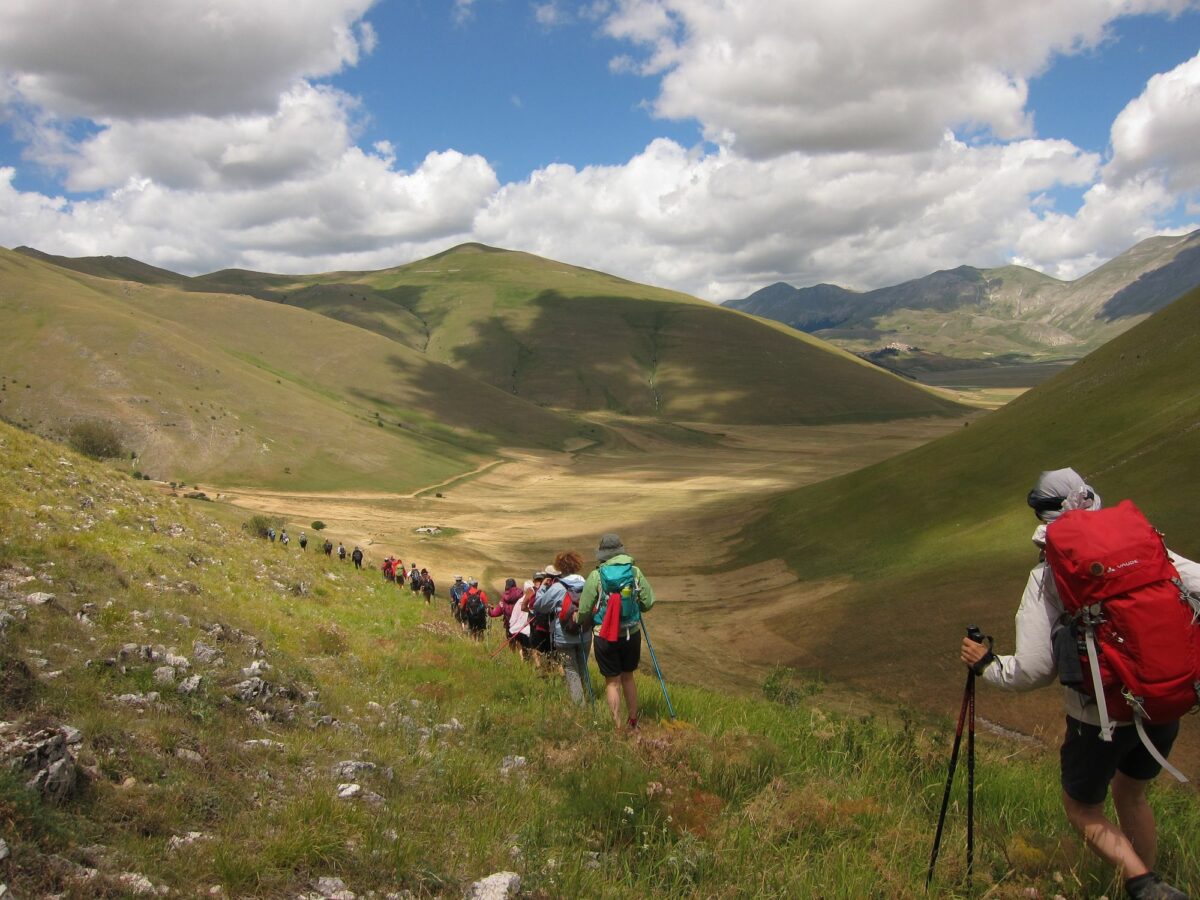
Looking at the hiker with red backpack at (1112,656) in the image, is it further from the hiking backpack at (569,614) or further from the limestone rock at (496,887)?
the hiking backpack at (569,614)

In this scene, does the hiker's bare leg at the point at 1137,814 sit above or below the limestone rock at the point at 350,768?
above

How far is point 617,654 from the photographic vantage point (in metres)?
8.72

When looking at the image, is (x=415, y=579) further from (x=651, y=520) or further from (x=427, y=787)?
(x=651, y=520)

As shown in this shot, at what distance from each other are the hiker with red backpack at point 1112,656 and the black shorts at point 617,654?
4.26 meters

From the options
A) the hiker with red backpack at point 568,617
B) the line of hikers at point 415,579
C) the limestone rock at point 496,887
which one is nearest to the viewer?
the limestone rock at point 496,887

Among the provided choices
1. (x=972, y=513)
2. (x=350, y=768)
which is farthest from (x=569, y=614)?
(x=972, y=513)

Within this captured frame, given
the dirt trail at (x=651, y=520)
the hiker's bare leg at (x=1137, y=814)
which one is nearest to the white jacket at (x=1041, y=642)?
the hiker's bare leg at (x=1137, y=814)

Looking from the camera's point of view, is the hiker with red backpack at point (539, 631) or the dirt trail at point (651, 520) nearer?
the hiker with red backpack at point (539, 631)

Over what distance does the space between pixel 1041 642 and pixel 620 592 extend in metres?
4.76

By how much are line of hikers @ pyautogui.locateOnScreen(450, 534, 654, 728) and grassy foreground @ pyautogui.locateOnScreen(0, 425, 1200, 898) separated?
1.51 ft

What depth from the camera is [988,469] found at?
42.8m

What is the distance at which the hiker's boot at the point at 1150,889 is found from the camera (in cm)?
462

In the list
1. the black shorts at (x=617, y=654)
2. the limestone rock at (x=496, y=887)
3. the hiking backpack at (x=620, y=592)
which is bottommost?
the limestone rock at (x=496, y=887)

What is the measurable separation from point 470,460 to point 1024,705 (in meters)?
118
